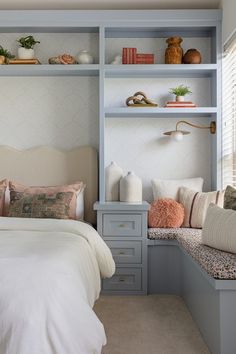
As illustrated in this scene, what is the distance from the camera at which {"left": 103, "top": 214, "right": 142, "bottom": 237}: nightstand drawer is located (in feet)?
10.7

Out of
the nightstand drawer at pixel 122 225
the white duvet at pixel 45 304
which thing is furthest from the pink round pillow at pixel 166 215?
the white duvet at pixel 45 304

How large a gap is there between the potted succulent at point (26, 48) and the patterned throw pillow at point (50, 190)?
112cm

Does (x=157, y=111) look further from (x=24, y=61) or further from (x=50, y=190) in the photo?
(x=24, y=61)

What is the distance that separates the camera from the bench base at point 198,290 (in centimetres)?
197

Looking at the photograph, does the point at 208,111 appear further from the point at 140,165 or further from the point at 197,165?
the point at 140,165

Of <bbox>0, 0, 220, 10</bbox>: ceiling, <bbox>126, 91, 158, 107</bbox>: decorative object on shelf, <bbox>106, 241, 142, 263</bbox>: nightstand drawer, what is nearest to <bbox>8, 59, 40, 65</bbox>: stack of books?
<bbox>0, 0, 220, 10</bbox>: ceiling

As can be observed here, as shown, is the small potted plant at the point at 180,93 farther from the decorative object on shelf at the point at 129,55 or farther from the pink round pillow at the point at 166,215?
the pink round pillow at the point at 166,215

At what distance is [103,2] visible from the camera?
3.56m

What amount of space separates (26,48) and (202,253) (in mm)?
2404

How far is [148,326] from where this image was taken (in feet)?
8.34

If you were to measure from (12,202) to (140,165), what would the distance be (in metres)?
1.21

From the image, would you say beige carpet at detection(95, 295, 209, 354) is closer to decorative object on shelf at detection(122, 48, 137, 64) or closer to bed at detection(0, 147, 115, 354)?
bed at detection(0, 147, 115, 354)

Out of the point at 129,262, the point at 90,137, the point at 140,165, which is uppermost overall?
the point at 90,137

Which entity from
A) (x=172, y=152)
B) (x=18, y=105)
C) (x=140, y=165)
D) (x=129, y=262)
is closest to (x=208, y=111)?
(x=172, y=152)
